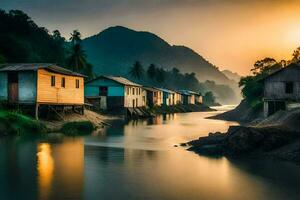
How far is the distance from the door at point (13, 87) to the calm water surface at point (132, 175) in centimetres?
1171

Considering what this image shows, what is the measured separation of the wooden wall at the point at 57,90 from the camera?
1692 inches

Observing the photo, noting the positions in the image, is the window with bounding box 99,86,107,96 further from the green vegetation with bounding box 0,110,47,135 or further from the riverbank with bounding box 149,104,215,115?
the green vegetation with bounding box 0,110,47,135

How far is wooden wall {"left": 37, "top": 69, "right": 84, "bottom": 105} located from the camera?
42984mm

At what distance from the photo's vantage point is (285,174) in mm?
22031

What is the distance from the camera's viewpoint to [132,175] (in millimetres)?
21578

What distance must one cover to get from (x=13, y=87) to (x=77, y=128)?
8031mm

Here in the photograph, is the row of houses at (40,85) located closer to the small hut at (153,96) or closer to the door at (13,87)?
the door at (13,87)

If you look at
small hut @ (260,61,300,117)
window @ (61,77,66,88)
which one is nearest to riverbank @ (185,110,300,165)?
small hut @ (260,61,300,117)

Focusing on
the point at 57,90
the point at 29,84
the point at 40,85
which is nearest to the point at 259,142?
the point at 40,85

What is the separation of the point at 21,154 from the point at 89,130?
62.6 ft

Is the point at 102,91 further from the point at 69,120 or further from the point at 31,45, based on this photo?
the point at 31,45

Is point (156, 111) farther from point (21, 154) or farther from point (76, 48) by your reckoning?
point (21, 154)

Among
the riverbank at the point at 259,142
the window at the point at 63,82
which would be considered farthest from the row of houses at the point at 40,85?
the riverbank at the point at 259,142

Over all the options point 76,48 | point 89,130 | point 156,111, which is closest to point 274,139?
point 89,130
